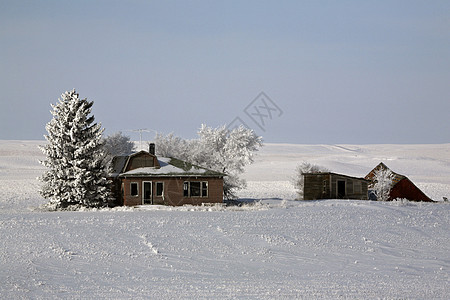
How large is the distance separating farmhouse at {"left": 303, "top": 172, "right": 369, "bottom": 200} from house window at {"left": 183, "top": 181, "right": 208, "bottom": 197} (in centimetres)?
1118

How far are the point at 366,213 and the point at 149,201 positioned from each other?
16.2m

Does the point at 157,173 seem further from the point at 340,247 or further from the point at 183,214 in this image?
the point at 340,247

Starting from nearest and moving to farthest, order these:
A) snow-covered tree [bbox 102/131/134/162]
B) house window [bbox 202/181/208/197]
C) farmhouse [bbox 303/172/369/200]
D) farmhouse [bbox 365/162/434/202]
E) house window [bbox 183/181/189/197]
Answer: house window [bbox 183/181/189/197]
house window [bbox 202/181/208/197]
farmhouse [bbox 303/172/369/200]
farmhouse [bbox 365/162/434/202]
snow-covered tree [bbox 102/131/134/162]

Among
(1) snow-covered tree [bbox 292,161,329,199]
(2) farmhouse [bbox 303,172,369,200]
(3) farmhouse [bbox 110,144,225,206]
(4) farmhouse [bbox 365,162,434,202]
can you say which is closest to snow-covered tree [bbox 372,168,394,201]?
(4) farmhouse [bbox 365,162,434,202]

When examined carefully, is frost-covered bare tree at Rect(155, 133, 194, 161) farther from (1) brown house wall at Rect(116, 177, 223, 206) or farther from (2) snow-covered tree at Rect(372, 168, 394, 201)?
(2) snow-covered tree at Rect(372, 168, 394, 201)

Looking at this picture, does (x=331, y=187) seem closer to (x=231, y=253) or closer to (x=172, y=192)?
(x=172, y=192)

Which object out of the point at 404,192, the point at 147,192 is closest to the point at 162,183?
the point at 147,192

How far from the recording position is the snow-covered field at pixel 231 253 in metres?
19.5

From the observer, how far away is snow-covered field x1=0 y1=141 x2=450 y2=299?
63.9 ft

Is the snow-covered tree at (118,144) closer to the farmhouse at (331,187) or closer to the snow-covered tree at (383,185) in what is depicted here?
the farmhouse at (331,187)

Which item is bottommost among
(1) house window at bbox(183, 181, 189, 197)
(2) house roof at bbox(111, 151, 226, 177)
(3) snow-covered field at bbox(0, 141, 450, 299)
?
(3) snow-covered field at bbox(0, 141, 450, 299)

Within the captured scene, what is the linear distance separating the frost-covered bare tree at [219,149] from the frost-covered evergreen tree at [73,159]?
15238 mm

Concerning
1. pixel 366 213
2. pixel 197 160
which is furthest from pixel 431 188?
pixel 366 213

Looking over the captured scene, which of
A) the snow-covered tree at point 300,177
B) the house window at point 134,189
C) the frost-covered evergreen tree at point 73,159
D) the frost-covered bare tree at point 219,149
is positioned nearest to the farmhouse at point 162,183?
the house window at point 134,189
